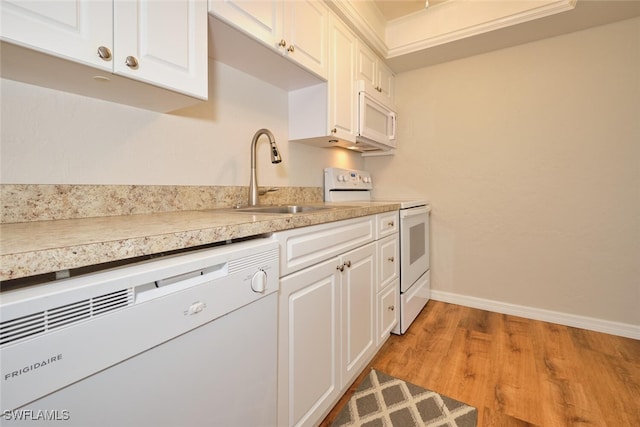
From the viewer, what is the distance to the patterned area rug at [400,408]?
124 cm

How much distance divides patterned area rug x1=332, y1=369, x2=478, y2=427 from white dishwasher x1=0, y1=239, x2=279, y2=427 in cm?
58

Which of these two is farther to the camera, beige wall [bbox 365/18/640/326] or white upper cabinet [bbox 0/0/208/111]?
beige wall [bbox 365/18/640/326]

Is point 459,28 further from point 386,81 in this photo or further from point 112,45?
point 112,45

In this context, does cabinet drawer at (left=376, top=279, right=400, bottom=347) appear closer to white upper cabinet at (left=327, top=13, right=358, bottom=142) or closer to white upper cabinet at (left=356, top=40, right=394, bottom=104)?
white upper cabinet at (left=327, top=13, right=358, bottom=142)

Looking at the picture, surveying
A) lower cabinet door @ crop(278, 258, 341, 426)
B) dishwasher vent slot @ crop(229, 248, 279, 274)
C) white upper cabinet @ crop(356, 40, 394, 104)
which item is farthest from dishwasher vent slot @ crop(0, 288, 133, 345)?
white upper cabinet @ crop(356, 40, 394, 104)

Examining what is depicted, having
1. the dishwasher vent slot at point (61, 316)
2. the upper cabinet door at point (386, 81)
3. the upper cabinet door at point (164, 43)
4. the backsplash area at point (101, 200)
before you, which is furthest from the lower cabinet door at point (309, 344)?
the upper cabinet door at point (386, 81)

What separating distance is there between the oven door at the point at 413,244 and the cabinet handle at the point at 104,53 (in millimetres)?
1657

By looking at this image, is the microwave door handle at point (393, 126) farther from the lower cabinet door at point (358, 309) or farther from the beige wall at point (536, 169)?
the lower cabinet door at point (358, 309)

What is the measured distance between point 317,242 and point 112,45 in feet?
2.83

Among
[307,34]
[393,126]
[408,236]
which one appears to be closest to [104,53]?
[307,34]

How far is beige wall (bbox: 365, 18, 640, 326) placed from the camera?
1.97 m

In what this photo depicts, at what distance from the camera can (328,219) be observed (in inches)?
44.9

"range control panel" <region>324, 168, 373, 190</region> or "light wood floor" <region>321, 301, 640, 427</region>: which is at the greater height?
"range control panel" <region>324, 168, 373, 190</region>

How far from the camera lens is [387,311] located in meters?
1.76
